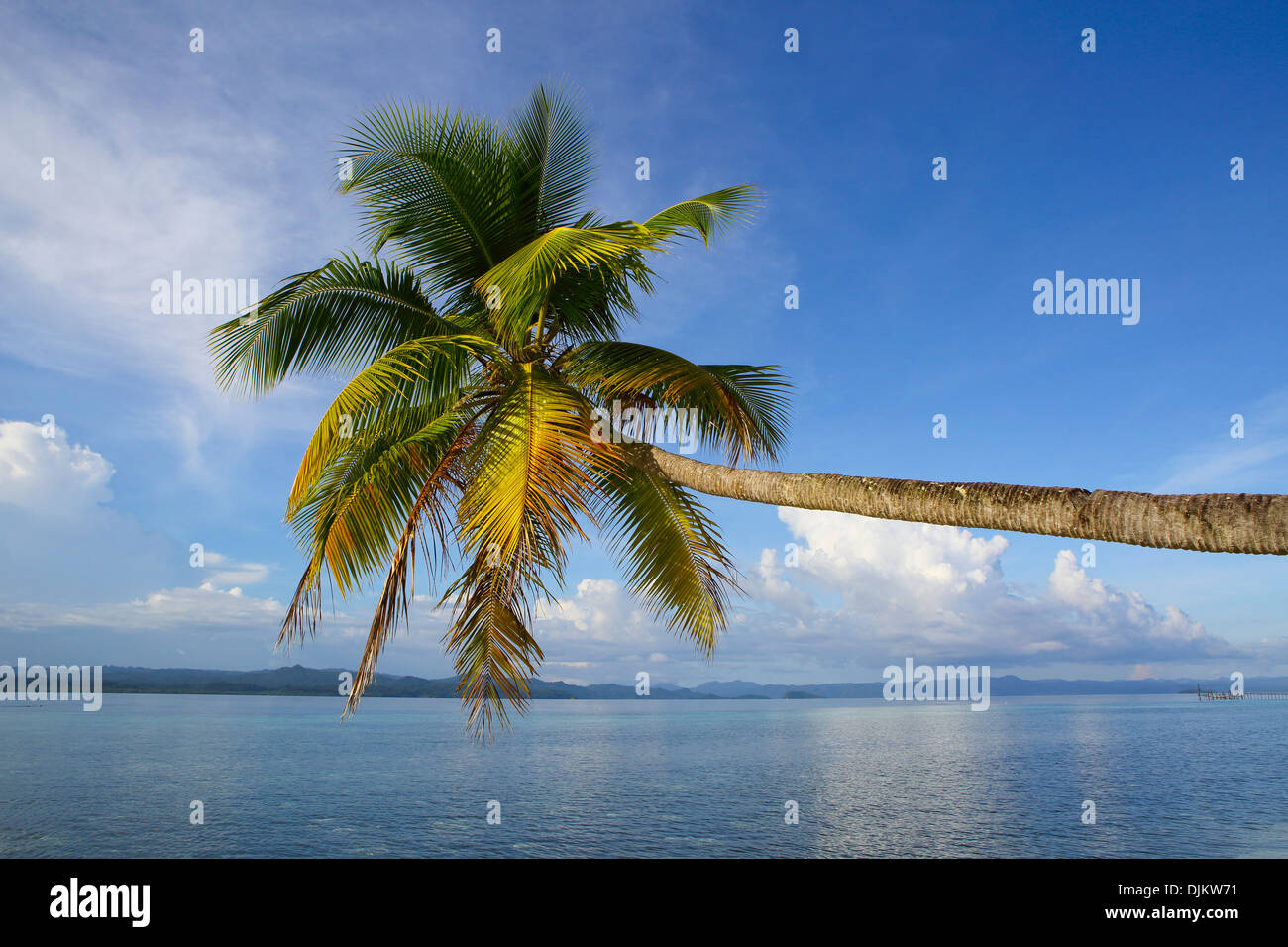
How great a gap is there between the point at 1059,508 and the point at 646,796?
4059 centimetres

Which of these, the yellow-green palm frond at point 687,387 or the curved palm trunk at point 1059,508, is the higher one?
the yellow-green palm frond at point 687,387

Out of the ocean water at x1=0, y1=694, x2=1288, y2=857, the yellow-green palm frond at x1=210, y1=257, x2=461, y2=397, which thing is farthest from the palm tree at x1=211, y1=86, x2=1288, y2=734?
the ocean water at x1=0, y1=694, x2=1288, y2=857

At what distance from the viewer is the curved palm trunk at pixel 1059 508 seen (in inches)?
132

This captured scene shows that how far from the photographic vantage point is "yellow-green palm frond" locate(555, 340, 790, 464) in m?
7.29

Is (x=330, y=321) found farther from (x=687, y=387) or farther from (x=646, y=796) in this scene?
(x=646, y=796)

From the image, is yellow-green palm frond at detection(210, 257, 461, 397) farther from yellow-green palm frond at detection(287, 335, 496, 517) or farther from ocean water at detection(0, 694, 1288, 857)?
ocean water at detection(0, 694, 1288, 857)

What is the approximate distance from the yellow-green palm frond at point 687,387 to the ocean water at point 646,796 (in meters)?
Answer: 23.3

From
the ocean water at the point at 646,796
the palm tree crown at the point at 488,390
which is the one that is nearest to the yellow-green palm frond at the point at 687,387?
the palm tree crown at the point at 488,390

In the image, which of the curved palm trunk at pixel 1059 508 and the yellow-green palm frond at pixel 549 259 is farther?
the yellow-green palm frond at pixel 549 259

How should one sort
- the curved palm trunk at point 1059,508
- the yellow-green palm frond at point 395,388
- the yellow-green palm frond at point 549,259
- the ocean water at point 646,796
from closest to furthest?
the curved palm trunk at point 1059,508 < the yellow-green palm frond at point 549,259 < the yellow-green palm frond at point 395,388 < the ocean water at point 646,796

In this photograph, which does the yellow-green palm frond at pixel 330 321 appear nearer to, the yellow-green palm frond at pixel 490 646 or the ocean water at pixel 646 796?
the yellow-green palm frond at pixel 490 646

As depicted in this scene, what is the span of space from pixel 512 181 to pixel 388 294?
1845 millimetres
